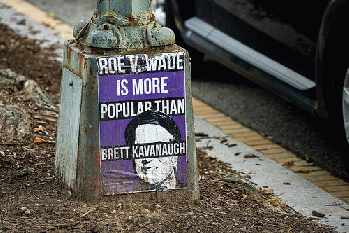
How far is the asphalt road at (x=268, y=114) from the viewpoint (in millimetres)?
5102

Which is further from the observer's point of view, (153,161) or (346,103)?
(346,103)


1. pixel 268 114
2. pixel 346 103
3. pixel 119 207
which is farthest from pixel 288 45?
pixel 119 207

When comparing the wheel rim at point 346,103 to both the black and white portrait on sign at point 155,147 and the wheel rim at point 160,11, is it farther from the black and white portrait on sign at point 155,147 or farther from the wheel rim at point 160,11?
→ the wheel rim at point 160,11

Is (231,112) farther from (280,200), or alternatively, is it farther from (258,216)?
(258,216)

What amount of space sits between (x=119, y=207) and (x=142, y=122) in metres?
0.44

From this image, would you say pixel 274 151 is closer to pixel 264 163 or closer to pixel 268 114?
pixel 264 163

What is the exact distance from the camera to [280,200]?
404cm

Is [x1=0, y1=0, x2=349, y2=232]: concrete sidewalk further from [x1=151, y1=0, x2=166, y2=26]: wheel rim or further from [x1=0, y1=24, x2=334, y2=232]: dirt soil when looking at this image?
[x1=151, y1=0, x2=166, y2=26]: wheel rim

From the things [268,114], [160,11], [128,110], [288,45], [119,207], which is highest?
[160,11]

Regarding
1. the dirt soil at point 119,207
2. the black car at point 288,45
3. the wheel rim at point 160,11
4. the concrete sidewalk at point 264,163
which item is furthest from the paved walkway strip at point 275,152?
the wheel rim at point 160,11

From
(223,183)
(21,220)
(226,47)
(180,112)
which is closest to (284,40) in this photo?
(226,47)

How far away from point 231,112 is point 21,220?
10.2 ft

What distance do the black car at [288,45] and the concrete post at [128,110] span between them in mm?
1140

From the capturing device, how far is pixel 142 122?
3.45 meters
